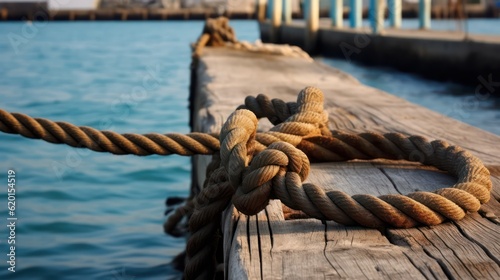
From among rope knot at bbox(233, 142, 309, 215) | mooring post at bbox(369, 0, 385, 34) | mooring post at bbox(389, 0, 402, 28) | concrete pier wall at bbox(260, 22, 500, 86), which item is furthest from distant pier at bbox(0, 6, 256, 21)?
rope knot at bbox(233, 142, 309, 215)

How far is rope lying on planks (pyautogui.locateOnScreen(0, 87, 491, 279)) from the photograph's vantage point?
1.87m

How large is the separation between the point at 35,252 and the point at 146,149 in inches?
98.0

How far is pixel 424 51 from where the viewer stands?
13219 mm

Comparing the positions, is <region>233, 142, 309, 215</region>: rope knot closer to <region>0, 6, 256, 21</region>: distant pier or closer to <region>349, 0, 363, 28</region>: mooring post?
<region>349, 0, 363, 28</region>: mooring post

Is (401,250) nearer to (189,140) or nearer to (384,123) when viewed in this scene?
(189,140)

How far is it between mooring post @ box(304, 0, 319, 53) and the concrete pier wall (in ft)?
0.55

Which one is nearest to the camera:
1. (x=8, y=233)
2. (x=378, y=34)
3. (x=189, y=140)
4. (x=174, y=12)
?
(x=189, y=140)

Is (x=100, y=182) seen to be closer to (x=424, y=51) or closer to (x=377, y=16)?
(x=424, y=51)

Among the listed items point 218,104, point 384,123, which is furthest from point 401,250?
point 218,104

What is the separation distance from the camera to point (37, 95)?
13.0 meters

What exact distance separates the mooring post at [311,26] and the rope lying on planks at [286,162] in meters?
17.6

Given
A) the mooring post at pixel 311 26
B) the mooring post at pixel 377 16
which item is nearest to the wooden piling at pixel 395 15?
the mooring post at pixel 311 26

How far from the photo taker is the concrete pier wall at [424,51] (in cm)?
1079

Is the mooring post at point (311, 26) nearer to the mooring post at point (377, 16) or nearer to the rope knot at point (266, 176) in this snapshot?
the mooring post at point (377, 16)
